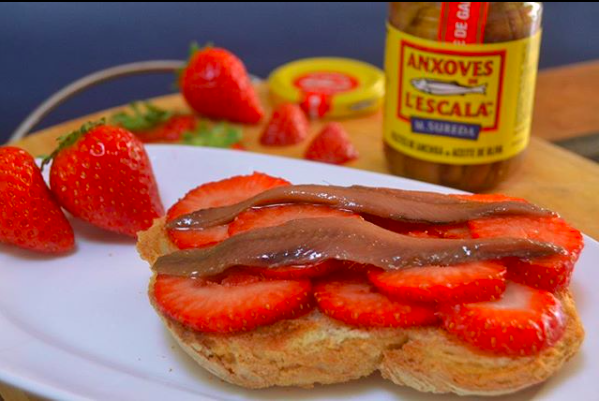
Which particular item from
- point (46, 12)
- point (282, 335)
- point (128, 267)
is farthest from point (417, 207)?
point (46, 12)

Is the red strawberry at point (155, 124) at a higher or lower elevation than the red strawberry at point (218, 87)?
lower

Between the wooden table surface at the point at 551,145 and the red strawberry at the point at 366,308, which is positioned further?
the wooden table surface at the point at 551,145

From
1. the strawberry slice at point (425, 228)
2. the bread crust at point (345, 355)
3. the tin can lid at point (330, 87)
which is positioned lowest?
the tin can lid at point (330, 87)

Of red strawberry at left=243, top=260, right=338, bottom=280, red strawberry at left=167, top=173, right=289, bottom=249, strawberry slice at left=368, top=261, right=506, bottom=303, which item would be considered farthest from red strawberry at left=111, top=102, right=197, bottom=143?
strawberry slice at left=368, top=261, right=506, bottom=303

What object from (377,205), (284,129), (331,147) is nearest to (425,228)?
(377,205)

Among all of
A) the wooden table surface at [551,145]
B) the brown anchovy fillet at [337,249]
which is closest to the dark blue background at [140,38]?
the wooden table surface at [551,145]

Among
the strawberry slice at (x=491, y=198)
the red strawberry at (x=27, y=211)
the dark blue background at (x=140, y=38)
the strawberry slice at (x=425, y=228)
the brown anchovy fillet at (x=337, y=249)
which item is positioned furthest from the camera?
the dark blue background at (x=140, y=38)

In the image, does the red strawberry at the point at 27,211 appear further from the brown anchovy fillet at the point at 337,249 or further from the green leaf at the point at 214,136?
the green leaf at the point at 214,136

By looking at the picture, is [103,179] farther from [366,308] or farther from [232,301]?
[366,308]
